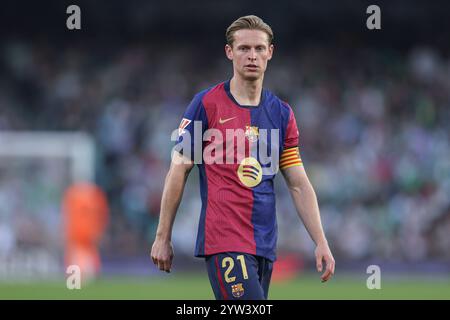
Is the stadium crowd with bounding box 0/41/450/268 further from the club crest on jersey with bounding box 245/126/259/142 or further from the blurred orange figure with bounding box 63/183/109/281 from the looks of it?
the club crest on jersey with bounding box 245/126/259/142

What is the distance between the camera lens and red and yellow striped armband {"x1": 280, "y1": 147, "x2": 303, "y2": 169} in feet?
20.2

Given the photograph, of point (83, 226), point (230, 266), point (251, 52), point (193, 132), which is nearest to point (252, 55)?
point (251, 52)

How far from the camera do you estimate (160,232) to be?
5.88m

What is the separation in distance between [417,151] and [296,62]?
379cm

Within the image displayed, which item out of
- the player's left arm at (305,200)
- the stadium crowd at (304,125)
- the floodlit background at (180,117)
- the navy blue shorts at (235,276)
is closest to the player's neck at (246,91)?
the player's left arm at (305,200)

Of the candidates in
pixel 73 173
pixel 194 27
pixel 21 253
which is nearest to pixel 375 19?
pixel 194 27

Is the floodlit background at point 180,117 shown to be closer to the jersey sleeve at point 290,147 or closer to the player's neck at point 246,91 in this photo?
the jersey sleeve at point 290,147

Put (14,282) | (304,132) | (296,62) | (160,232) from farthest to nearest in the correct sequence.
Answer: (296,62) < (304,132) < (14,282) < (160,232)

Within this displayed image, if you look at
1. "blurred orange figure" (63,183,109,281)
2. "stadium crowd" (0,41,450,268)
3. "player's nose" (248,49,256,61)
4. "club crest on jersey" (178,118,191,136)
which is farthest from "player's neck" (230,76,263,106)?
"stadium crowd" (0,41,450,268)

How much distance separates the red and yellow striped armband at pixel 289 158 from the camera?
6.17 m

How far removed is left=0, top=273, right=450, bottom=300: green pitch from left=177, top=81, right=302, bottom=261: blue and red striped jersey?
6.97 m

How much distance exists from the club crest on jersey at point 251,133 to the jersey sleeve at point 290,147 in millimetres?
233
